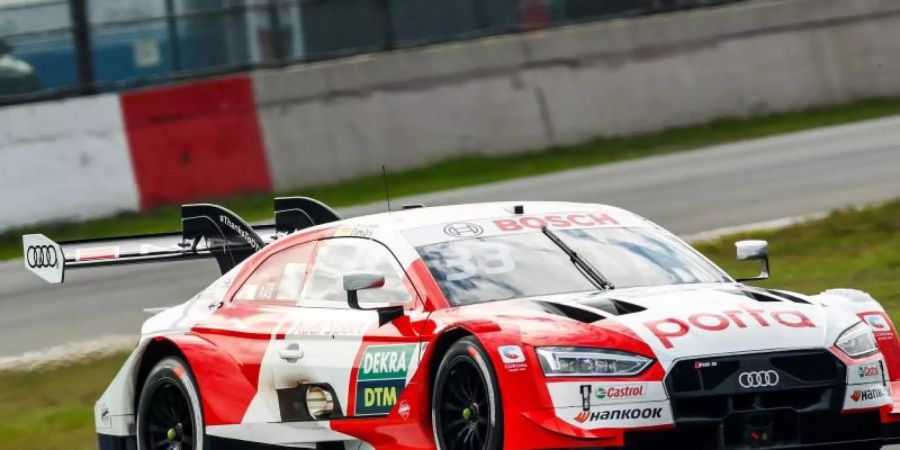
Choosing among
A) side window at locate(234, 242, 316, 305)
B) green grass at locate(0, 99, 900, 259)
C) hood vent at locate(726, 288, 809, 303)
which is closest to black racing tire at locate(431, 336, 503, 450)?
hood vent at locate(726, 288, 809, 303)

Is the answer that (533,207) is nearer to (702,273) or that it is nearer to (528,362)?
(702,273)

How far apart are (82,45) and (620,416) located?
14539 mm

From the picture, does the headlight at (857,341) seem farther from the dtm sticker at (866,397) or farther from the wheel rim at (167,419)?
the wheel rim at (167,419)

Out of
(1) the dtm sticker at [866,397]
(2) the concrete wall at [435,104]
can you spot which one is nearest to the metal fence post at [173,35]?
(2) the concrete wall at [435,104]

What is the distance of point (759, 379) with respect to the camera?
269 inches

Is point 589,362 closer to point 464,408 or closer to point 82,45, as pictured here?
point 464,408

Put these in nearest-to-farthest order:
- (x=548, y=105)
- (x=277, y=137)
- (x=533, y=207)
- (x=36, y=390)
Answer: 1. (x=533, y=207)
2. (x=36, y=390)
3. (x=277, y=137)
4. (x=548, y=105)

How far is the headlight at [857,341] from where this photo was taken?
7.09 metres

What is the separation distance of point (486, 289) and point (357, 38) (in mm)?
14042

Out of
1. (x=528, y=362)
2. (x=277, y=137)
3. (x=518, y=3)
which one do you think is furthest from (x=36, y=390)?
(x=518, y=3)

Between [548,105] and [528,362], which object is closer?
[528,362]

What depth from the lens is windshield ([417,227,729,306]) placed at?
7738mm

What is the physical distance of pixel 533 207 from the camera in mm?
8523

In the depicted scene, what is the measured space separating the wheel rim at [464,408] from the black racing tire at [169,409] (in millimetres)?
1889
